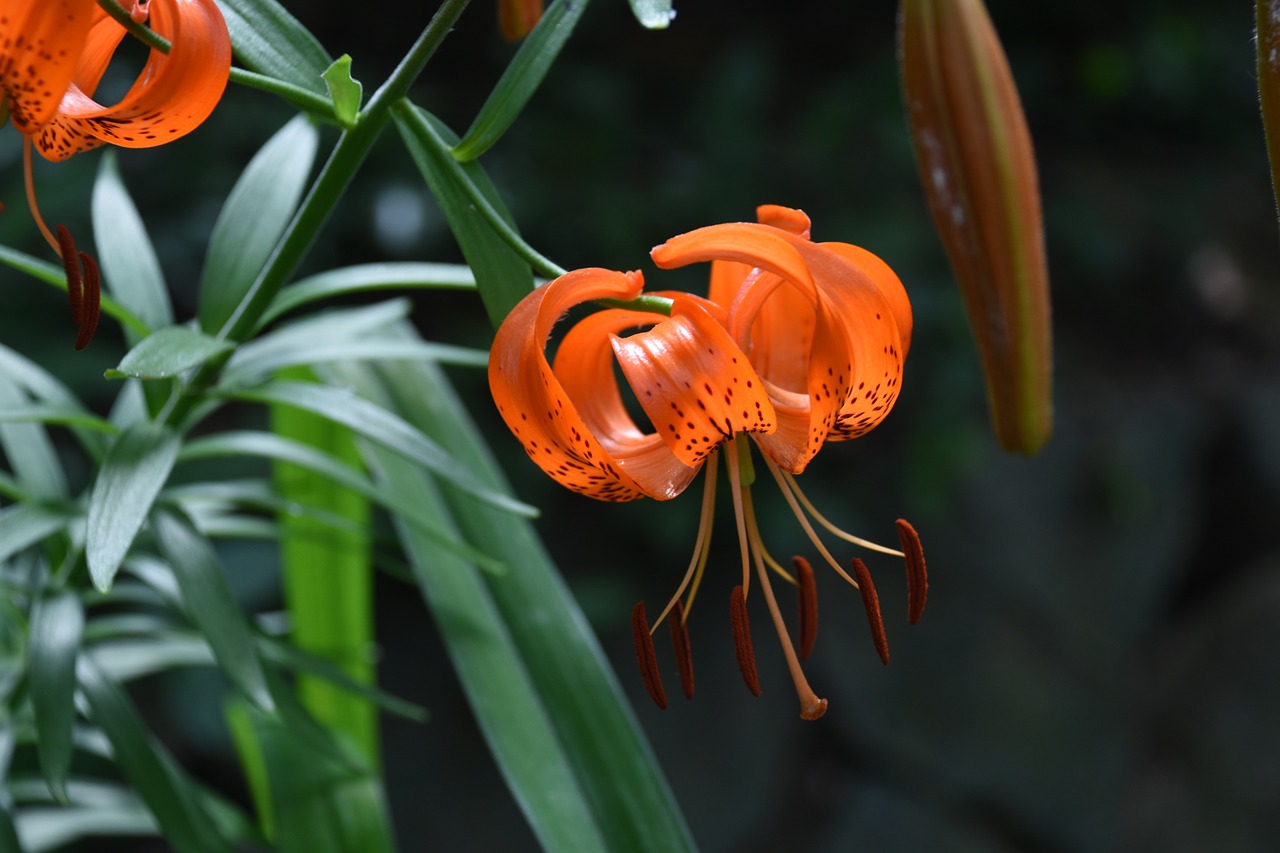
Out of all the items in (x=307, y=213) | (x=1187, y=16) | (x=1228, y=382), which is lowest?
(x=307, y=213)

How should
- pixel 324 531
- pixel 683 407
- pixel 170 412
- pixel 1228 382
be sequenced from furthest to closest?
pixel 1228 382 < pixel 324 531 < pixel 170 412 < pixel 683 407

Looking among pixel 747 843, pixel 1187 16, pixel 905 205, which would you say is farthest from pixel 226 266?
pixel 1187 16

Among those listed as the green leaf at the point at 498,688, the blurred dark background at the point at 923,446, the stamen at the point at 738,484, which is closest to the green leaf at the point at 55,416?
the green leaf at the point at 498,688

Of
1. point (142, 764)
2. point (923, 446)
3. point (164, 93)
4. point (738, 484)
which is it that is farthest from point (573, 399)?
point (923, 446)

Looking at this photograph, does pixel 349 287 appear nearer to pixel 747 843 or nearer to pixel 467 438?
pixel 467 438

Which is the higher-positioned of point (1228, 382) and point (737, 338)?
point (1228, 382)

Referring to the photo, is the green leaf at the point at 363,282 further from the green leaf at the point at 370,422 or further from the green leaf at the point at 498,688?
the green leaf at the point at 498,688

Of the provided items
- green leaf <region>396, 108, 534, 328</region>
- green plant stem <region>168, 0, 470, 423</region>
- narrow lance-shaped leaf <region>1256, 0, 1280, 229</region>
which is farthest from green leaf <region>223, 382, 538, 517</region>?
narrow lance-shaped leaf <region>1256, 0, 1280, 229</region>

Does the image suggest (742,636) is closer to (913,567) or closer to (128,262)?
(913,567)
